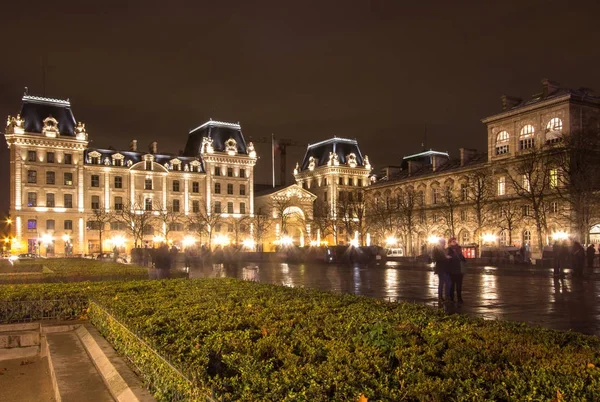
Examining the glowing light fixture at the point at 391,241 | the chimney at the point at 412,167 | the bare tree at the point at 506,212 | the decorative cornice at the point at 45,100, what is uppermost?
the decorative cornice at the point at 45,100

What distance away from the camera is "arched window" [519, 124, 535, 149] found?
2283 inches

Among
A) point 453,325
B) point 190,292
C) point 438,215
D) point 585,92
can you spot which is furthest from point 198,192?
point 453,325

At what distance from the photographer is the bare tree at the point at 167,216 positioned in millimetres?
84812

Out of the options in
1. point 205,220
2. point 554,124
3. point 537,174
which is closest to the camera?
point 537,174

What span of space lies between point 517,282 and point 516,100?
40.8 meters

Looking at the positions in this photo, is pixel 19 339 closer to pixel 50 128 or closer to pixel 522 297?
pixel 522 297

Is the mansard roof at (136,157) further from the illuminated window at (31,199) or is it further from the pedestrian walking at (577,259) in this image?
the pedestrian walking at (577,259)

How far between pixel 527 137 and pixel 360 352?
57.0 m

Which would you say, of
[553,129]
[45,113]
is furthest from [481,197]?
[45,113]

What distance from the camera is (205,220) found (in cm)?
8488

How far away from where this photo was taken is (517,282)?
2589 cm

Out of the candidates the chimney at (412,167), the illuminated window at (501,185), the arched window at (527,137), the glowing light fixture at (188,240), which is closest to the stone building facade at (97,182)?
the glowing light fixture at (188,240)

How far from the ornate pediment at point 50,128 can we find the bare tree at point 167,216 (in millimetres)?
17143

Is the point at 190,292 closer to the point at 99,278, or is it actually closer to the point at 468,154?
the point at 99,278
